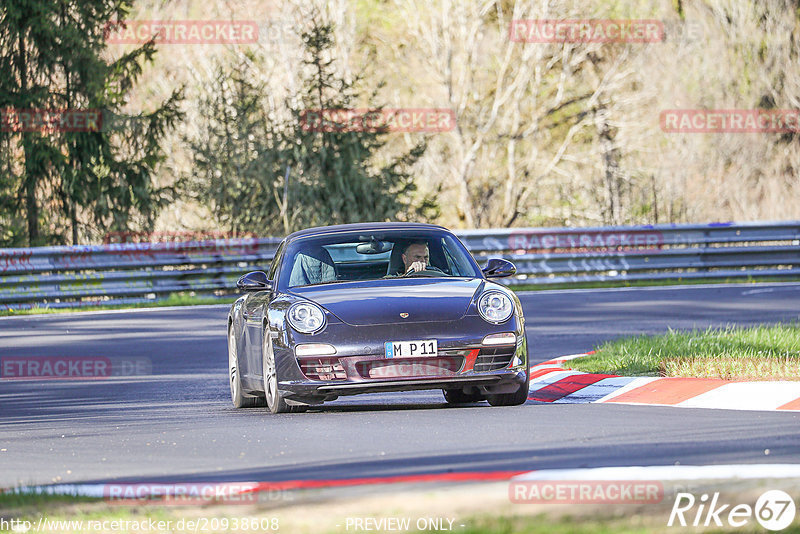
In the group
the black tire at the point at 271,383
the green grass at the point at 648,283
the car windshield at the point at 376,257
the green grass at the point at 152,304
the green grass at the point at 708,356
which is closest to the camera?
the black tire at the point at 271,383

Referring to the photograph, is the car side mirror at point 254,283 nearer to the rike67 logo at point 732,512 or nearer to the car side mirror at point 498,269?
the car side mirror at point 498,269

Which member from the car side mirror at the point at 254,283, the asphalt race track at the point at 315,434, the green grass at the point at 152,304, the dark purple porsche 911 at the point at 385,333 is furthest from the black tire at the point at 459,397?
the green grass at the point at 152,304

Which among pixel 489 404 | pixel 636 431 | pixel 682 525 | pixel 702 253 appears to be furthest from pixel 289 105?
pixel 682 525

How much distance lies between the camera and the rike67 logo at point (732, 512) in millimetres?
5254

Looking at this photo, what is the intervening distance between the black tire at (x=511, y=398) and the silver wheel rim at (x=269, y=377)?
154 centimetres

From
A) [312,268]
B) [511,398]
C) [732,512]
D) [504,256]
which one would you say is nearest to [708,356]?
[511,398]

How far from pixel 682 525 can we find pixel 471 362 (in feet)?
15.5

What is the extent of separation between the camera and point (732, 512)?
541 centimetres

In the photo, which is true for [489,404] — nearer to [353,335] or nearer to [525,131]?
[353,335]

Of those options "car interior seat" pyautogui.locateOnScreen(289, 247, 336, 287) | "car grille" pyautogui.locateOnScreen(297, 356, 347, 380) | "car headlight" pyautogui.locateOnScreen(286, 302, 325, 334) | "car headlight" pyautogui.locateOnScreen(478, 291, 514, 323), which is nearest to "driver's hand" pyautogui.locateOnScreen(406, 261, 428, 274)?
"car interior seat" pyautogui.locateOnScreen(289, 247, 336, 287)

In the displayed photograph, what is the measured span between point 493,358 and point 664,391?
137 cm

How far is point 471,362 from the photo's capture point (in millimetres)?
9914

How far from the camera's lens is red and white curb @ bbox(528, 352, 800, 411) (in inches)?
385

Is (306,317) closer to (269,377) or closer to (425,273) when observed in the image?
(269,377)
